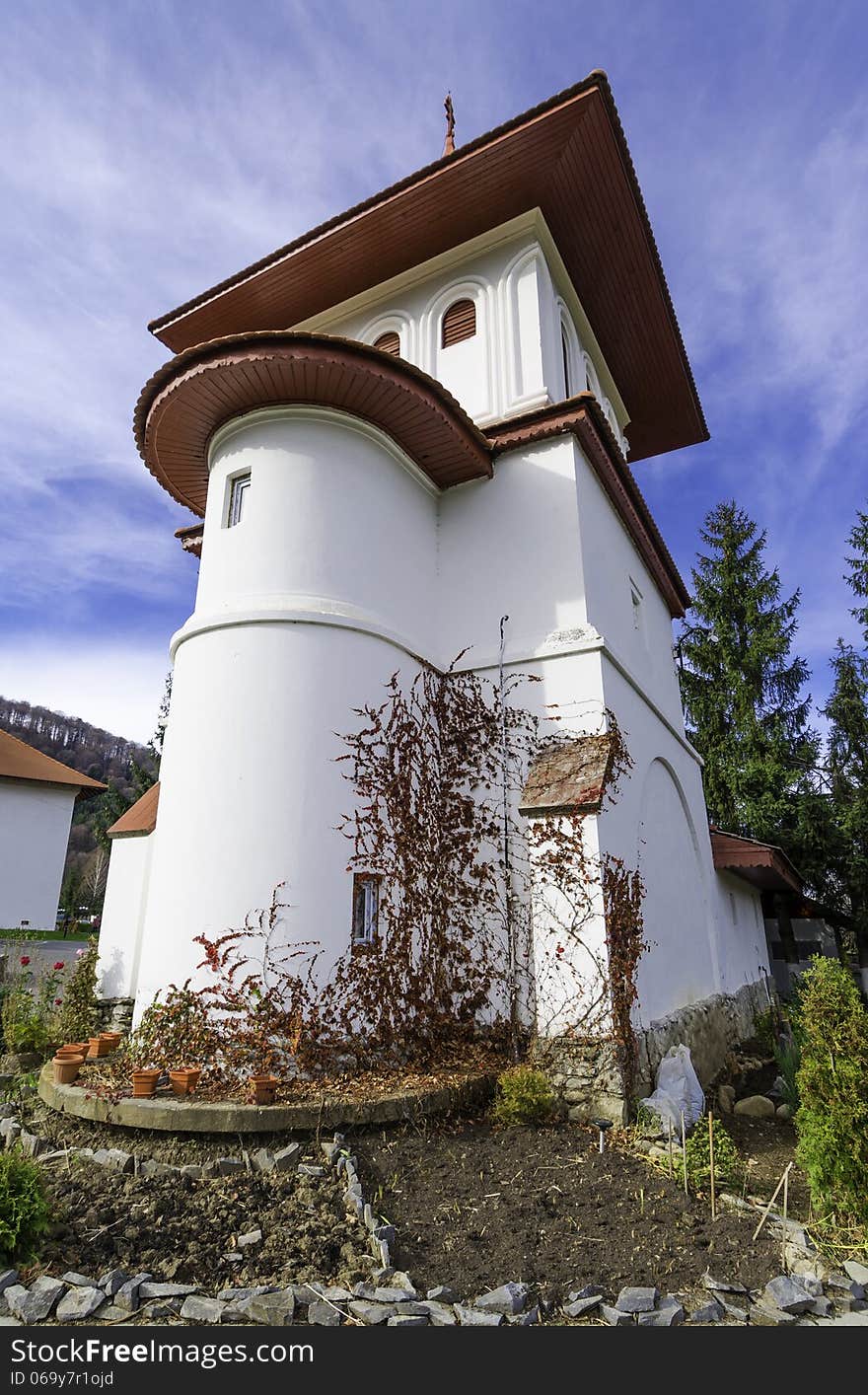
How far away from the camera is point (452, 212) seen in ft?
31.1

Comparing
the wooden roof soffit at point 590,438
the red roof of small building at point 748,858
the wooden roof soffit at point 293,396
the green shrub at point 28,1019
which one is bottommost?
the green shrub at point 28,1019

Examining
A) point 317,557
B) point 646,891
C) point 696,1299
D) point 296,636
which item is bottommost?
point 696,1299

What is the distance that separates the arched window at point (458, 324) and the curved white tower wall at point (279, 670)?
2996mm

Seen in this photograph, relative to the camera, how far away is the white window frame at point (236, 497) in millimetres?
7465

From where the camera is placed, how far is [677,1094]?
6242mm

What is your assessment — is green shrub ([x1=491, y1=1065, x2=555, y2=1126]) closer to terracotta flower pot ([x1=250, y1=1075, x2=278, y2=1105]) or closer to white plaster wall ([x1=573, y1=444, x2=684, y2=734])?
terracotta flower pot ([x1=250, y1=1075, x2=278, y2=1105])

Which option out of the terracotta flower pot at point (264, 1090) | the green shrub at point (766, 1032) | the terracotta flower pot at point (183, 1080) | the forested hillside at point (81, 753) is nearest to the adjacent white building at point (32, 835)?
the terracotta flower pot at point (183, 1080)

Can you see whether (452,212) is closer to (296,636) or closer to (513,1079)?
(296,636)

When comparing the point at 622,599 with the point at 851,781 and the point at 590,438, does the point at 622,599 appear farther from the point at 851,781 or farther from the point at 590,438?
the point at 851,781

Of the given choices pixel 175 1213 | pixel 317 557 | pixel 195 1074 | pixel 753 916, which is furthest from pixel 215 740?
pixel 753 916

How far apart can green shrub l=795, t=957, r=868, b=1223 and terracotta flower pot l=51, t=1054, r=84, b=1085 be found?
524 centimetres

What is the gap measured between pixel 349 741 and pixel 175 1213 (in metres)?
3.58

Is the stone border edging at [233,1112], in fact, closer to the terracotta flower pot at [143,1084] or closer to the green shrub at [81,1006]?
the terracotta flower pot at [143,1084]

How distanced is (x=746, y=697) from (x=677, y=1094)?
42.5ft
